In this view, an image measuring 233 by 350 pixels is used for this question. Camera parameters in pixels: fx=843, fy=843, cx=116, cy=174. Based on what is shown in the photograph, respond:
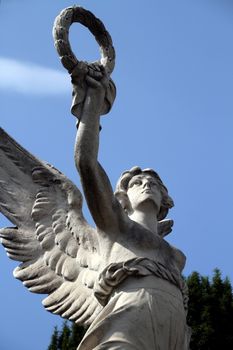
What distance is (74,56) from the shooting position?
21.7 ft

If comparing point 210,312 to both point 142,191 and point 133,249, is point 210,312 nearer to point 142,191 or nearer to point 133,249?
point 142,191

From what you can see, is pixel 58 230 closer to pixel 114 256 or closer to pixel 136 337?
pixel 114 256

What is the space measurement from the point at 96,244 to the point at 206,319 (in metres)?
7.59

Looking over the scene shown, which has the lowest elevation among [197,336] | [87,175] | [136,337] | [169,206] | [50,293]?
[136,337]

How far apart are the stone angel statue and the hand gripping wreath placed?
0.09ft

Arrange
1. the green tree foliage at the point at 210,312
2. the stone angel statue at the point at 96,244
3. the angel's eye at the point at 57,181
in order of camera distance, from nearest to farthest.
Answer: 1. the stone angel statue at the point at 96,244
2. the angel's eye at the point at 57,181
3. the green tree foliage at the point at 210,312

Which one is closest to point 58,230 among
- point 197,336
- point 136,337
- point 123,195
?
point 123,195

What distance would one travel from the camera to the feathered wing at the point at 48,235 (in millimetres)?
6852

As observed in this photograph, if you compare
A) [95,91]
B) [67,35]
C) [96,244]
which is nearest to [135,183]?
Result: [96,244]

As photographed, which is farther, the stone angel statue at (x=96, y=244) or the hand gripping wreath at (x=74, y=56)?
the hand gripping wreath at (x=74, y=56)

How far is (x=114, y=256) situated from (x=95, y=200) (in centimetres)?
44

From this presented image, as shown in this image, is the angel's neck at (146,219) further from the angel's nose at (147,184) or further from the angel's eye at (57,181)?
the angel's eye at (57,181)

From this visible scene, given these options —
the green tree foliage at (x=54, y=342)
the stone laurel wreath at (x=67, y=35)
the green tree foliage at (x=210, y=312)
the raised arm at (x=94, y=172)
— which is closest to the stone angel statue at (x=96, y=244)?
the raised arm at (x=94, y=172)

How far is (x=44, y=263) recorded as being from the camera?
287 inches
